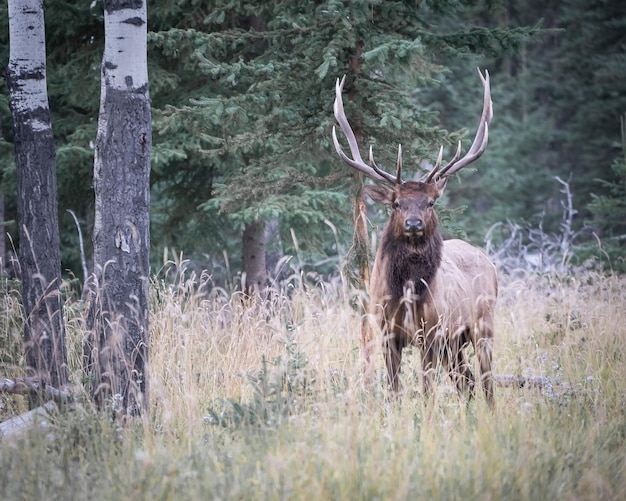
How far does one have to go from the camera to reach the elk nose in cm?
608

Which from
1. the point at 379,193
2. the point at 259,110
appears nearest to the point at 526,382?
the point at 379,193

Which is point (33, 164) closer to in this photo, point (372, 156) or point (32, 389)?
point (32, 389)

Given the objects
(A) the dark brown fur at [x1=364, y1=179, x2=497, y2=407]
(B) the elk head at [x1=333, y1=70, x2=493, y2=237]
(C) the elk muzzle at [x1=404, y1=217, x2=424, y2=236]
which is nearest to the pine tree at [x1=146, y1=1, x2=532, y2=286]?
(B) the elk head at [x1=333, y1=70, x2=493, y2=237]

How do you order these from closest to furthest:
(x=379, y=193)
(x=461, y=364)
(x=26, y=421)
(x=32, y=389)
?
(x=26, y=421), (x=32, y=389), (x=461, y=364), (x=379, y=193)

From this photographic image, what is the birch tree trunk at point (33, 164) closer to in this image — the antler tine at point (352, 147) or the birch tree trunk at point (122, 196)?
the birch tree trunk at point (122, 196)

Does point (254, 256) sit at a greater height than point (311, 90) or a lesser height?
lesser

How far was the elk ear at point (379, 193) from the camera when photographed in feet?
21.5

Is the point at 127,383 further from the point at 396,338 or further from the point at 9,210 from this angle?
the point at 9,210

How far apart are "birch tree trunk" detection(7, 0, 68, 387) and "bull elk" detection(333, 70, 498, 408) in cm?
234

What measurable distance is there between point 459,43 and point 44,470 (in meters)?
5.45

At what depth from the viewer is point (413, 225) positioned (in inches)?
239

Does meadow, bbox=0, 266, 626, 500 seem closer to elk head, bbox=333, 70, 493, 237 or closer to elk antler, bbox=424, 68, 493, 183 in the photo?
elk head, bbox=333, 70, 493, 237

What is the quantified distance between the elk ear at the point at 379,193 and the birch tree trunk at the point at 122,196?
2.20m

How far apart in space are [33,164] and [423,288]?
3.25 m
